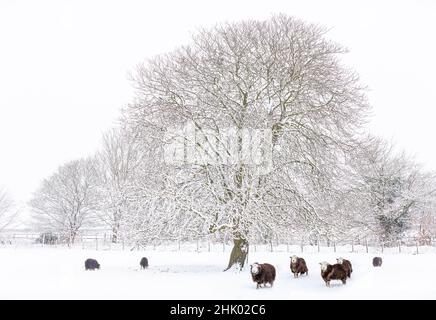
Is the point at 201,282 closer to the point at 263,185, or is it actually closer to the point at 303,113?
the point at 263,185

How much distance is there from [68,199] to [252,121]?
141 ft

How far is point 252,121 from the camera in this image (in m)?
17.3

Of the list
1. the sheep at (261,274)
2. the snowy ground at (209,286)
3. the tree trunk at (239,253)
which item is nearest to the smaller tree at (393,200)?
the snowy ground at (209,286)

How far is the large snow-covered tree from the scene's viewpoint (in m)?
17.1

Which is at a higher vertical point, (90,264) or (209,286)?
(209,286)

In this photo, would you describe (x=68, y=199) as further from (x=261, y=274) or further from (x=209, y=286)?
(x=261, y=274)

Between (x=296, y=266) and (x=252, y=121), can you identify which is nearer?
(x=296, y=266)

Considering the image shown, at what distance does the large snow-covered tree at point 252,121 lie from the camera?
56.1 ft

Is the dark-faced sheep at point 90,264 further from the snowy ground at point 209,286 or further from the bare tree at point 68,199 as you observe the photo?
the bare tree at point 68,199

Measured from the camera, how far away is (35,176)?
288 ft

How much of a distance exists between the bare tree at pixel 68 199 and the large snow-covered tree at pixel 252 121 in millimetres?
37310

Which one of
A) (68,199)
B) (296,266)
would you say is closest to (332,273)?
(296,266)

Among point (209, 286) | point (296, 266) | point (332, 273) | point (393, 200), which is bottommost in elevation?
point (209, 286)
